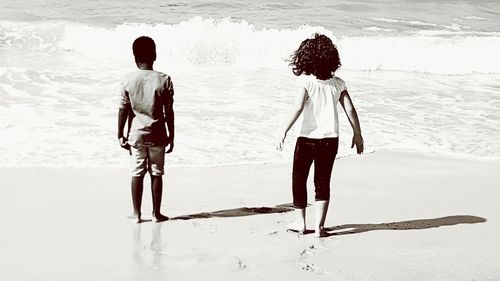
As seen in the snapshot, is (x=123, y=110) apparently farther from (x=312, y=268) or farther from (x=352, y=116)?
(x=312, y=268)

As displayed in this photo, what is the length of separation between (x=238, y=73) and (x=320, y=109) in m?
9.66

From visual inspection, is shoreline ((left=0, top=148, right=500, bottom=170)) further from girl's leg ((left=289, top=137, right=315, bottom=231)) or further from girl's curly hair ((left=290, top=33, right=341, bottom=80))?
girl's curly hair ((left=290, top=33, right=341, bottom=80))

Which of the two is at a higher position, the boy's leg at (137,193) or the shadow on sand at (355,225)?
the boy's leg at (137,193)

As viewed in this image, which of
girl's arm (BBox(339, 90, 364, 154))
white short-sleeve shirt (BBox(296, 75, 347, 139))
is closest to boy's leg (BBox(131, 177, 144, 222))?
white short-sleeve shirt (BBox(296, 75, 347, 139))

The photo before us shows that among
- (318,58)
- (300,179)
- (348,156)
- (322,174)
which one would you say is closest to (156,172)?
(300,179)

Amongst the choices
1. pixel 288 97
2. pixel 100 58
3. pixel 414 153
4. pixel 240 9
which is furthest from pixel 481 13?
pixel 414 153

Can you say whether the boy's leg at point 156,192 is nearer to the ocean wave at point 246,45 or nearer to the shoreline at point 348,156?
the shoreline at point 348,156

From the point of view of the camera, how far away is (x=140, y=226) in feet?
15.2

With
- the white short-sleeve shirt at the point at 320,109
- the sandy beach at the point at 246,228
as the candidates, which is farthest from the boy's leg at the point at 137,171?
the white short-sleeve shirt at the point at 320,109

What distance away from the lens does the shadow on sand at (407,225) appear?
15.5 feet

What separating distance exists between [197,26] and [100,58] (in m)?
3.94

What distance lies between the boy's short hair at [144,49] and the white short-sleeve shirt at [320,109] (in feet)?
3.17

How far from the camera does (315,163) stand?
14.9 ft

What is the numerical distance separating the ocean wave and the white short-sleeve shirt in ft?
35.9
